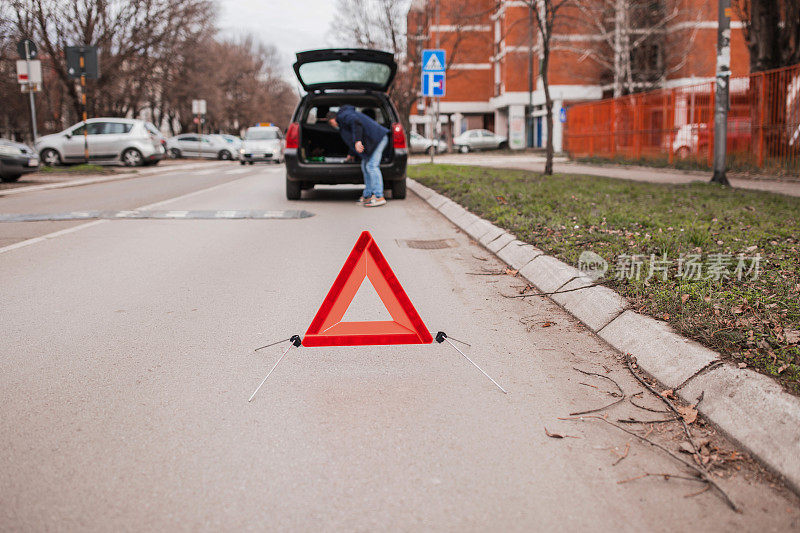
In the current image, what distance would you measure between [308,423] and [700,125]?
61.1 feet

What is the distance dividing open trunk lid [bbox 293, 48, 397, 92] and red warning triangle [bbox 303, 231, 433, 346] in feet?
28.7

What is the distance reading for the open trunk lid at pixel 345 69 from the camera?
1210 cm

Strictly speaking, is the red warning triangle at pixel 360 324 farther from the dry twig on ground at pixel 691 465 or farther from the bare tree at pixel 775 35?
the bare tree at pixel 775 35

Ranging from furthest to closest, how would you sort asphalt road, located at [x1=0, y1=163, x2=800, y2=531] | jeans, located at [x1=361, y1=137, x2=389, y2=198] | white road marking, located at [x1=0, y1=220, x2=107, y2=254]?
jeans, located at [x1=361, y1=137, x2=389, y2=198], white road marking, located at [x1=0, y1=220, x2=107, y2=254], asphalt road, located at [x1=0, y1=163, x2=800, y2=531]

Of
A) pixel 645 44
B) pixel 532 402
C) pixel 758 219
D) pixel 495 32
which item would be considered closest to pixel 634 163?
pixel 758 219

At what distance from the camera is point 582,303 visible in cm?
514

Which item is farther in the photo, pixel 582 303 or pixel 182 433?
pixel 582 303

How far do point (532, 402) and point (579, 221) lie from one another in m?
5.19

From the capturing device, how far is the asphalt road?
8.14ft

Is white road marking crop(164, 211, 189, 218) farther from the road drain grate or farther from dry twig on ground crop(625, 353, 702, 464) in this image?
dry twig on ground crop(625, 353, 702, 464)

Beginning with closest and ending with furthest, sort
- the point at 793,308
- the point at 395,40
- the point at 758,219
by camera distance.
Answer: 1. the point at 793,308
2. the point at 758,219
3. the point at 395,40

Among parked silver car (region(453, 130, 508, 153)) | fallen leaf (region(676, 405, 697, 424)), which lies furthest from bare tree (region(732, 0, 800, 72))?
parked silver car (region(453, 130, 508, 153))

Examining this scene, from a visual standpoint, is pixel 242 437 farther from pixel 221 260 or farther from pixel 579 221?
pixel 579 221

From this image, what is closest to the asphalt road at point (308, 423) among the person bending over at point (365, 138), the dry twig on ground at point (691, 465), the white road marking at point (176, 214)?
the dry twig on ground at point (691, 465)
